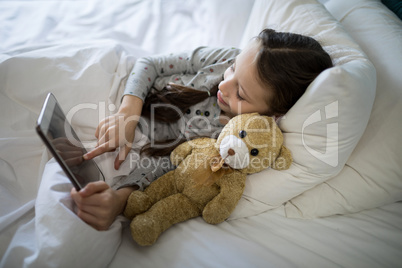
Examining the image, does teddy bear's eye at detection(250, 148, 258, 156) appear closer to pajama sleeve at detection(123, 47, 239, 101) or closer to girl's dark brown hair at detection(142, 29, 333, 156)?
girl's dark brown hair at detection(142, 29, 333, 156)

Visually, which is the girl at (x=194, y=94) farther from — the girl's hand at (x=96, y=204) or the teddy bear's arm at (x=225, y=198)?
the teddy bear's arm at (x=225, y=198)

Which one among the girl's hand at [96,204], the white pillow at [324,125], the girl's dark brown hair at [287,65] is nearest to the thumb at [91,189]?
the girl's hand at [96,204]

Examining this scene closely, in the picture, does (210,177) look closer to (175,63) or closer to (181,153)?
(181,153)

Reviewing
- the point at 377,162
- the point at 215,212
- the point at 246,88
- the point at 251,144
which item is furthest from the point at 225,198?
the point at 377,162

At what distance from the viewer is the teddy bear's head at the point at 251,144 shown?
514 millimetres

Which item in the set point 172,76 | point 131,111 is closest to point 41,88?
point 131,111

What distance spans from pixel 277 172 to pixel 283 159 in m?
0.06

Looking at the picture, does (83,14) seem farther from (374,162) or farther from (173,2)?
(374,162)

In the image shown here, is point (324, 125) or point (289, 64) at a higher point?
point (289, 64)

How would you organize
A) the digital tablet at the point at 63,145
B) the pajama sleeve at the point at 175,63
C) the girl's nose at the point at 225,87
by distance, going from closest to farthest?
the digital tablet at the point at 63,145 → the girl's nose at the point at 225,87 → the pajama sleeve at the point at 175,63

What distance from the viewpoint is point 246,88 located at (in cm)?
62

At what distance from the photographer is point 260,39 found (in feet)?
2.09

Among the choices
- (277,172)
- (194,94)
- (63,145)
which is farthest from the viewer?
(194,94)

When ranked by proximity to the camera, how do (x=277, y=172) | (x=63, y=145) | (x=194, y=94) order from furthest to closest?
(x=194, y=94) < (x=277, y=172) < (x=63, y=145)
